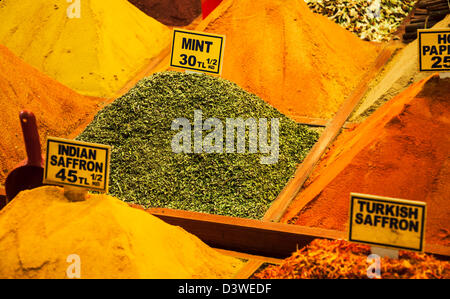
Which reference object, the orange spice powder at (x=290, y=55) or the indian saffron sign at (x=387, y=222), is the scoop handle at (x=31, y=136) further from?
the orange spice powder at (x=290, y=55)

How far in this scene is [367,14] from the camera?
5.27 m


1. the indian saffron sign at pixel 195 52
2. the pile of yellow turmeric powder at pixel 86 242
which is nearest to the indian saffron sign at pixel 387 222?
the pile of yellow turmeric powder at pixel 86 242

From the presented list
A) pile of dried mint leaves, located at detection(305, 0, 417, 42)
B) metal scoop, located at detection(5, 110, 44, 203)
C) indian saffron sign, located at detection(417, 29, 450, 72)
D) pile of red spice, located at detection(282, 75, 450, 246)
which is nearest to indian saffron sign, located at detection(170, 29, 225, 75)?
pile of red spice, located at detection(282, 75, 450, 246)

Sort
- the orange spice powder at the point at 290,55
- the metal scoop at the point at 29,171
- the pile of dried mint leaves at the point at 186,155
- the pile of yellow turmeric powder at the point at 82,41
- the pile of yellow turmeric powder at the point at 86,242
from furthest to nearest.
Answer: the pile of yellow turmeric powder at the point at 82,41 < the orange spice powder at the point at 290,55 < the pile of dried mint leaves at the point at 186,155 < the metal scoop at the point at 29,171 < the pile of yellow turmeric powder at the point at 86,242

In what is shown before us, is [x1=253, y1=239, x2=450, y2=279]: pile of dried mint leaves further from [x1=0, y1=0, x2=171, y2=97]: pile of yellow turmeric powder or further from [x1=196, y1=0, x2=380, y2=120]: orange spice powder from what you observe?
[x1=0, y1=0, x2=171, y2=97]: pile of yellow turmeric powder

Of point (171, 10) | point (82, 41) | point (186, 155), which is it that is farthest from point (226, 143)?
point (171, 10)

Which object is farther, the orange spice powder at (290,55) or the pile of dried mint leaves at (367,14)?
the pile of dried mint leaves at (367,14)

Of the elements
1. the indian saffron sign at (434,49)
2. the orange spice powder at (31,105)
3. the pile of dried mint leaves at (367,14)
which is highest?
the pile of dried mint leaves at (367,14)

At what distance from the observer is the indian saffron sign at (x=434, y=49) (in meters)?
3.12

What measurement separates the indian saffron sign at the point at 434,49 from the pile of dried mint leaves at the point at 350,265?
1012mm

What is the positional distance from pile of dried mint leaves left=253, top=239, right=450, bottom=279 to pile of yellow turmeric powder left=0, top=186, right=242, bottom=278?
0.26 meters

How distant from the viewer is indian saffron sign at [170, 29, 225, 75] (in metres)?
3.79

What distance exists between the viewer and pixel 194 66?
381 cm
